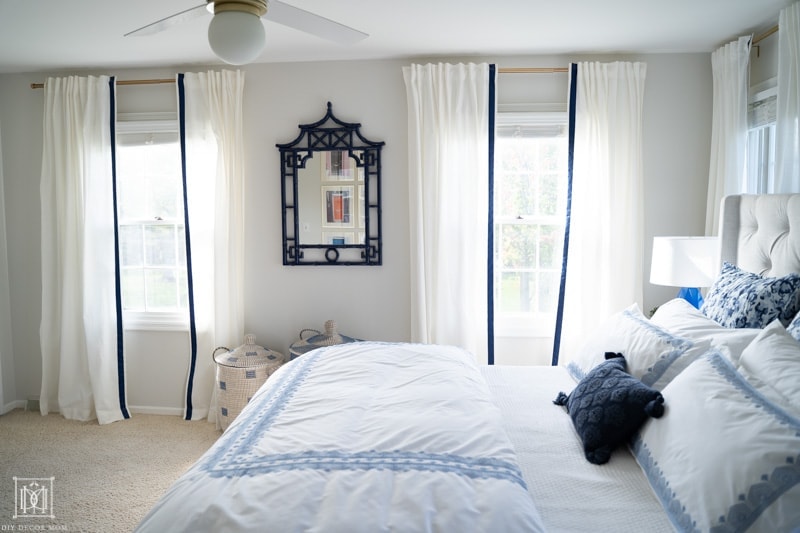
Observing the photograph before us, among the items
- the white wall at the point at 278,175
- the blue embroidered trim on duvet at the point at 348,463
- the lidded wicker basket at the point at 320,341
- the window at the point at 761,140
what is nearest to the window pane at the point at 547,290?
the white wall at the point at 278,175

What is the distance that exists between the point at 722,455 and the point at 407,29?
261 centimetres

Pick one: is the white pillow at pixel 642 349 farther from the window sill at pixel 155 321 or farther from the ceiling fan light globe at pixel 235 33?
the window sill at pixel 155 321

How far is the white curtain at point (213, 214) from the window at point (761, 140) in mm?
3234

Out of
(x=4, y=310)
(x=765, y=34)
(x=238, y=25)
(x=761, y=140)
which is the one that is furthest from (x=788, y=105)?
(x=4, y=310)

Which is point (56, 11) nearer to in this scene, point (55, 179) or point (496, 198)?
point (55, 179)

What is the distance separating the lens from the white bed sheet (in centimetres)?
133

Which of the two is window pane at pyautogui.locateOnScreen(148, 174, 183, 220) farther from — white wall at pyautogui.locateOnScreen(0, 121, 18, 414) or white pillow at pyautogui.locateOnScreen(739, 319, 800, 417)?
A: white pillow at pyautogui.locateOnScreen(739, 319, 800, 417)

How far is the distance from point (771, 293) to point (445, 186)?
1.96m

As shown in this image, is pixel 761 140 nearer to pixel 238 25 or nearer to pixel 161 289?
pixel 238 25

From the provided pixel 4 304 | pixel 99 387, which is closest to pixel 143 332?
pixel 99 387

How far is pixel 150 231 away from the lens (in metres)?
3.92

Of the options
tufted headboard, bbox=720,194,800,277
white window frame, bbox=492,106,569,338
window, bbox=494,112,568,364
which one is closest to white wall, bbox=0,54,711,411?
white window frame, bbox=492,106,569,338

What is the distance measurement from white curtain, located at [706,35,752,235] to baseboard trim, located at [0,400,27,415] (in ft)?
16.8

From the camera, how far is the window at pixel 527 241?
3580 mm
